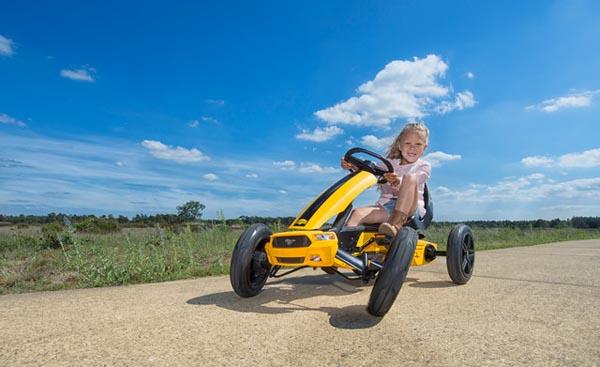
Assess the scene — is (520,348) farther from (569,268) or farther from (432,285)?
(569,268)

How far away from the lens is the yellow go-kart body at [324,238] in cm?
282

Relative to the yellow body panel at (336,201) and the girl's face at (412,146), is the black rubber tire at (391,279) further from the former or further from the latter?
the girl's face at (412,146)

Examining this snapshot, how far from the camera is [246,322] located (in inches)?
102

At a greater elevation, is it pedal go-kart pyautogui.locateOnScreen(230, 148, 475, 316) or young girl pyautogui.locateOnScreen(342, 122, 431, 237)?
young girl pyautogui.locateOnScreen(342, 122, 431, 237)

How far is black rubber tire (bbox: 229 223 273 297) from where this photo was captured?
121 inches

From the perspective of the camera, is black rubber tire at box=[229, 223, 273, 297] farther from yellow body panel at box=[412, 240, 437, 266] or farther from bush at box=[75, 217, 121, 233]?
bush at box=[75, 217, 121, 233]

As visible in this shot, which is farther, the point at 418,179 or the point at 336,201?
the point at 418,179

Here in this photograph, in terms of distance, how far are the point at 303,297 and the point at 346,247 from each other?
577 mm

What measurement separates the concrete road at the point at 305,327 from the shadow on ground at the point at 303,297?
0.01m

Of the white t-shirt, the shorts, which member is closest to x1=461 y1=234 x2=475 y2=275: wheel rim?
the white t-shirt

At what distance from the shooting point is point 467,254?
4277mm

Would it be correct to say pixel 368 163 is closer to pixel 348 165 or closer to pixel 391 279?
pixel 348 165

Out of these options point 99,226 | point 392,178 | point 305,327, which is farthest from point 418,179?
point 99,226

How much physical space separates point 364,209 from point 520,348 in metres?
1.92
